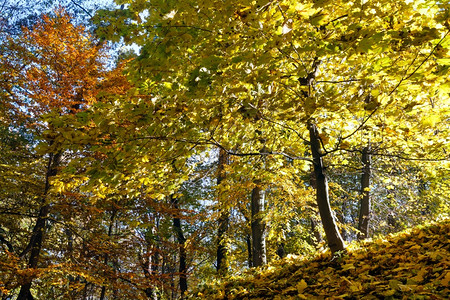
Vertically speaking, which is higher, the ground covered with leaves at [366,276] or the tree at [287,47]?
the tree at [287,47]

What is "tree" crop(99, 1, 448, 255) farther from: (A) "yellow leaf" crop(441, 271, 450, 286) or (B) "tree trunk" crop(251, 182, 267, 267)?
A: (B) "tree trunk" crop(251, 182, 267, 267)

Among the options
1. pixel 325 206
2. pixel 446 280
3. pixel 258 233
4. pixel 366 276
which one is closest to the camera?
pixel 446 280

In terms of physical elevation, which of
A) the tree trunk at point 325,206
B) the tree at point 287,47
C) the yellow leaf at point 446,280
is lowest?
the yellow leaf at point 446,280

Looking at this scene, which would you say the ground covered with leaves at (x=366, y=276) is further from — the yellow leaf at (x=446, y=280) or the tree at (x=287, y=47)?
the tree at (x=287, y=47)

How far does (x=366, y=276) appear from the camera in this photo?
2488 millimetres

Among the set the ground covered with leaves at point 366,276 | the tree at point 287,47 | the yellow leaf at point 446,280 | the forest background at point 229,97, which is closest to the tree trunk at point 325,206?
the forest background at point 229,97

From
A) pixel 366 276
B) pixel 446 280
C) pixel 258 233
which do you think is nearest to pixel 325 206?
pixel 366 276

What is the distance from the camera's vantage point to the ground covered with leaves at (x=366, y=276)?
2.01m

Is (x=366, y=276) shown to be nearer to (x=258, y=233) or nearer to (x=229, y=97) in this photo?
(x=229, y=97)

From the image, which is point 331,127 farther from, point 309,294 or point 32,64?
point 32,64

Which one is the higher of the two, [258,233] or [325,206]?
[258,233]

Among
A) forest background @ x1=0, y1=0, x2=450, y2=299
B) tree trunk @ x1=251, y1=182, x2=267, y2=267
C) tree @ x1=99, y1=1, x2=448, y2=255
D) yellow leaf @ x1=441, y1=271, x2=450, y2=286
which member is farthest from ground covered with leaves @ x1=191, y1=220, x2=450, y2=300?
tree trunk @ x1=251, y1=182, x2=267, y2=267

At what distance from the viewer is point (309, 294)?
249cm

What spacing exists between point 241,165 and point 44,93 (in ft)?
14.8
